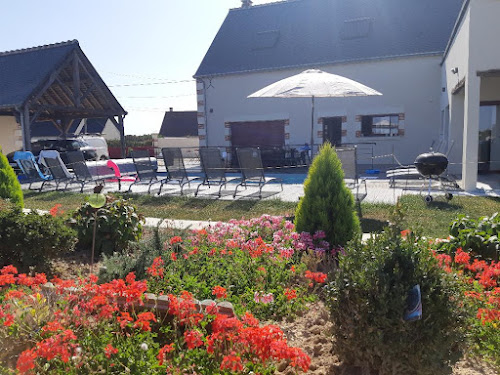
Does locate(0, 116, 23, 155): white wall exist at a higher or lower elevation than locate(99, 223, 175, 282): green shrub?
higher

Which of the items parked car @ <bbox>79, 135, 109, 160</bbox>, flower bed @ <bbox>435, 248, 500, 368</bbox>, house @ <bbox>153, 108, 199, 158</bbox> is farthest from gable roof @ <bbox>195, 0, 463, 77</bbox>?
house @ <bbox>153, 108, 199, 158</bbox>

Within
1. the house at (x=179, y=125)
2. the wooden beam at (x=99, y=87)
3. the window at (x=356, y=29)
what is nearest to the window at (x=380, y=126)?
the window at (x=356, y=29)

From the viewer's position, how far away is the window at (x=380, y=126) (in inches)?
712

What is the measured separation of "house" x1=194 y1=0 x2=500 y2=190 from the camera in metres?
17.5

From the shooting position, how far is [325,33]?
2003cm

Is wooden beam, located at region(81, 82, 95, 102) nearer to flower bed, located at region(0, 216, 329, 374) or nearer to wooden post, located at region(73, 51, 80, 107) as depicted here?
wooden post, located at region(73, 51, 80, 107)

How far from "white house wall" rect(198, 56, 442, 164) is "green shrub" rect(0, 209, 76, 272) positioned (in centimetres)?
1513

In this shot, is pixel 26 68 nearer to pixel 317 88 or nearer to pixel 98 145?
pixel 98 145

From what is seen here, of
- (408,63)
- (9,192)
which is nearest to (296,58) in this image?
(408,63)

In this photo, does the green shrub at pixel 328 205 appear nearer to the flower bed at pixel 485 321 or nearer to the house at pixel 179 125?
the flower bed at pixel 485 321

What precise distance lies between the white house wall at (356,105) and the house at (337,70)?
0.04 m

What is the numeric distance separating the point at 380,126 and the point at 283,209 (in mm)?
11862

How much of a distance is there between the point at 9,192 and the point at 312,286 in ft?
17.8

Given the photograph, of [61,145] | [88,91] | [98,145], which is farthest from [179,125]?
[61,145]
